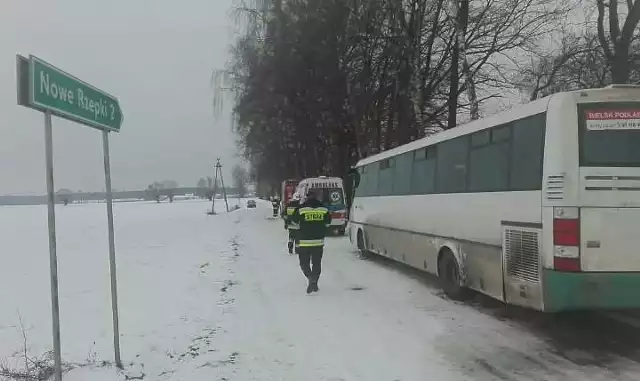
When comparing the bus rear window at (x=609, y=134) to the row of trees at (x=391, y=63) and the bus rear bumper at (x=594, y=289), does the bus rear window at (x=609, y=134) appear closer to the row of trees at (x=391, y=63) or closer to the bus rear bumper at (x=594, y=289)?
the bus rear bumper at (x=594, y=289)

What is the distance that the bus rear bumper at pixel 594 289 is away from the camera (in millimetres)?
6152

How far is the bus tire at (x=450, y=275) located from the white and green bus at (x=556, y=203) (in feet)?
0.82

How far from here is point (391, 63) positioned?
24906 millimetres

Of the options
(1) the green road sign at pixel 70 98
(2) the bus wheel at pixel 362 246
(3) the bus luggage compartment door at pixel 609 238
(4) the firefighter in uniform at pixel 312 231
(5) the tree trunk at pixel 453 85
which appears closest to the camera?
(1) the green road sign at pixel 70 98

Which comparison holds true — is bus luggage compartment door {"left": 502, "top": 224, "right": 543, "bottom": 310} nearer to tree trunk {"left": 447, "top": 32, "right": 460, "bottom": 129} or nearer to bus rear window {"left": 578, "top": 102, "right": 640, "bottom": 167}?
bus rear window {"left": 578, "top": 102, "right": 640, "bottom": 167}

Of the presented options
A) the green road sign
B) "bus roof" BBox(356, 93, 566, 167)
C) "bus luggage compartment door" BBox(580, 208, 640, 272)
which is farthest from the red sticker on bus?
the green road sign

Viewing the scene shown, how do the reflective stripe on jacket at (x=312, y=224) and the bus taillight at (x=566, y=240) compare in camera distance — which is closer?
the bus taillight at (x=566, y=240)

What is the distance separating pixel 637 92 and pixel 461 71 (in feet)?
52.0

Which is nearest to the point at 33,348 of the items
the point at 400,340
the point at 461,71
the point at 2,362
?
the point at 2,362

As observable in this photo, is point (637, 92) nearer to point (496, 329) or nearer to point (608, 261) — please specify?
point (608, 261)

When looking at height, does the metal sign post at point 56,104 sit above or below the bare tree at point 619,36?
below

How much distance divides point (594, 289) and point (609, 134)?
1601 mm

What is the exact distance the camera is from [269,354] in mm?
6578

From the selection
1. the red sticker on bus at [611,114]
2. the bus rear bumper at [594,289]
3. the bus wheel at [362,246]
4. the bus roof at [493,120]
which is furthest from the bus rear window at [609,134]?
the bus wheel at [362,246]
